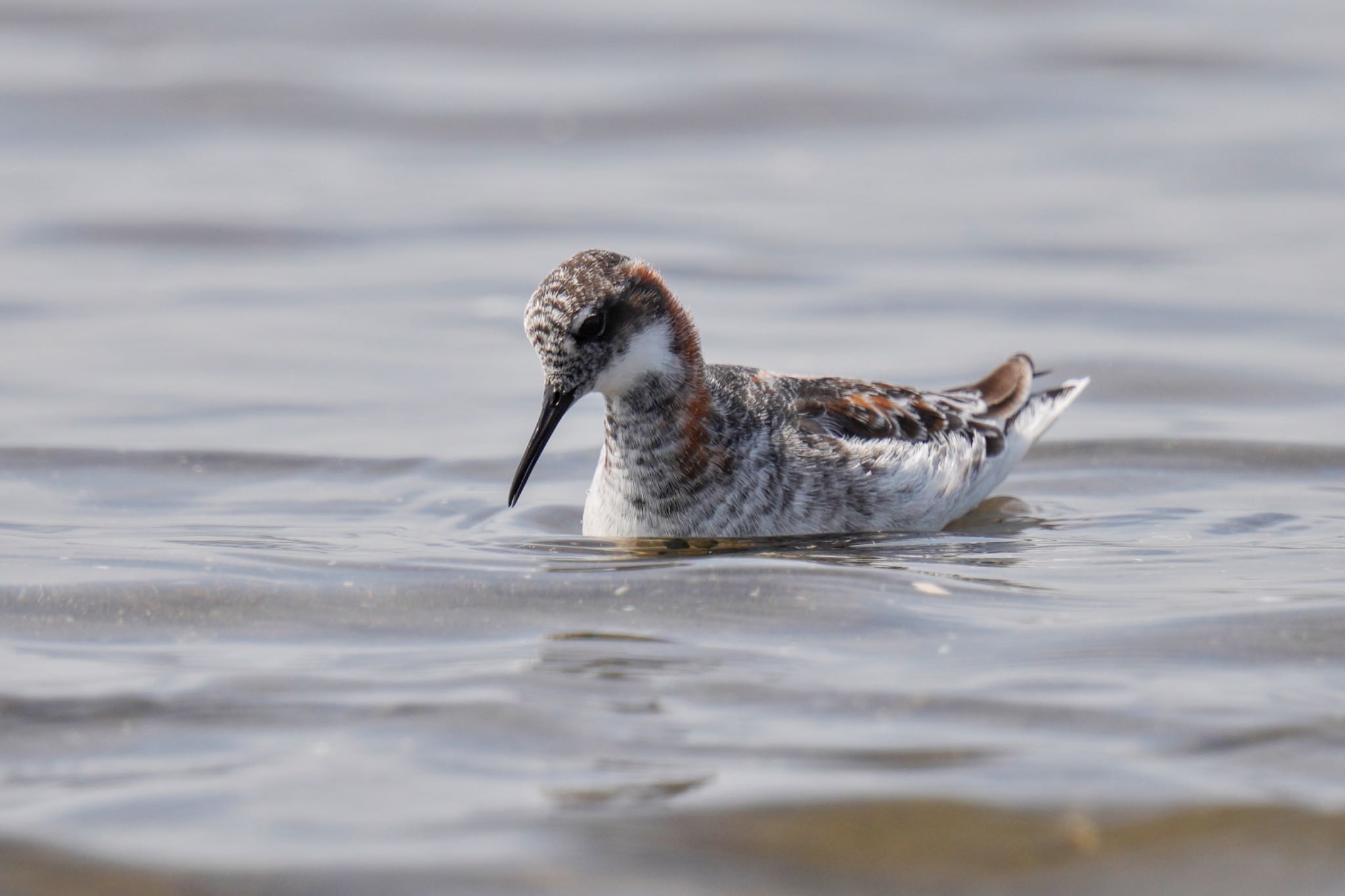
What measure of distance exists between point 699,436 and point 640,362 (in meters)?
0.43

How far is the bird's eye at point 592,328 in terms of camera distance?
7328mm

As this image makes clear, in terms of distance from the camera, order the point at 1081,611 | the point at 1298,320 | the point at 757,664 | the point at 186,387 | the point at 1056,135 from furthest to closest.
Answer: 1. the point at 1056,135
2. the point at 1298,320
3. the point at 186,387
4. the point at 1081,611
5. the point at 757,664

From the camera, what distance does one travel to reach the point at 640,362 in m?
7.70

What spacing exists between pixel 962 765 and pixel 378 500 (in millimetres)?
4416

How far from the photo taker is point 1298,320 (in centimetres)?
1123

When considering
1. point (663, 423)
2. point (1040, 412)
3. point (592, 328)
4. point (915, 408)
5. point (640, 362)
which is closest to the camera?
point (592, 328)

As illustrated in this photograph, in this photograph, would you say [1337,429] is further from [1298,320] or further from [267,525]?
[267,525]

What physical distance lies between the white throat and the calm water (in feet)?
2.29

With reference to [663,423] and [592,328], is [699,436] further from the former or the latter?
[592,328]

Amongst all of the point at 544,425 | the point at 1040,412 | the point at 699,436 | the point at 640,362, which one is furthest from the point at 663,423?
the point at 1040,412

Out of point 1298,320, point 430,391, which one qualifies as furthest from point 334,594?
point 1298,320

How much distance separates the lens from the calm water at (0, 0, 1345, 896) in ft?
14.5

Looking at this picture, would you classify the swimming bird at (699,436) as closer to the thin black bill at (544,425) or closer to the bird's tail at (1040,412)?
the thin black bill at (544,425)

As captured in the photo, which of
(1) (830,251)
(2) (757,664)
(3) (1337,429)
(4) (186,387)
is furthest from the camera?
(1) (830,251)
